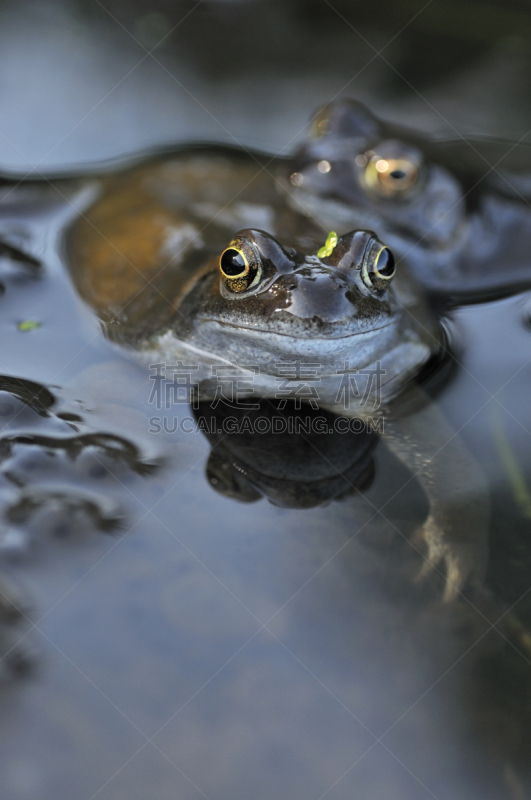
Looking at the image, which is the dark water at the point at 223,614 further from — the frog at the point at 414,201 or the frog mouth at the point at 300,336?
the frog at the point at 414,201

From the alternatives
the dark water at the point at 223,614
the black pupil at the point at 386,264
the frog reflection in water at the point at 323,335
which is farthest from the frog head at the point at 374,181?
the black pupil at the point at 386,264

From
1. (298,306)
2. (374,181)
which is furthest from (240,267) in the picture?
(374,181)

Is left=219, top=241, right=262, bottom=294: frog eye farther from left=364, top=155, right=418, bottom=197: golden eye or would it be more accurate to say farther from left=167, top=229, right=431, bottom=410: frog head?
left=364, top=155, right=418, bottom=197: golden eye

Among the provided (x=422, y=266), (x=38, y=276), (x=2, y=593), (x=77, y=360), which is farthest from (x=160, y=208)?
(x=2, y=593)

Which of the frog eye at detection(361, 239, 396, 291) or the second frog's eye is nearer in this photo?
the frog eye at detection(361, 239, 396, 291)

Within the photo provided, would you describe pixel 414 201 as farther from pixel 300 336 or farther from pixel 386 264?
pixel 300 336

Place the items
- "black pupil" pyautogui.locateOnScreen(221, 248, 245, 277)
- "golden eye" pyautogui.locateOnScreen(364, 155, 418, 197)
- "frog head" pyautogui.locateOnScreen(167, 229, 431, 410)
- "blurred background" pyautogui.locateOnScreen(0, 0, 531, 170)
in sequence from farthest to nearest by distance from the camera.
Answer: "blurred background" pyautogui.locateOnScreen(0, 0, 531, 170), "golden eye" pyautogui.locateOnScreen(364, 155, 418, 197), "black pupil" pyautogui.locateOnScreen(221, 248, 245, 277), "frog head" pyautogui.locateOnScreen(167, 229, 431, 410)

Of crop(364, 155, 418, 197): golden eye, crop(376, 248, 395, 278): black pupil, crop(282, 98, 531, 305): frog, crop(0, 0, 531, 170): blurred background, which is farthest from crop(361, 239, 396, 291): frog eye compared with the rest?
crop(0, 0, 531, 170): blurred background

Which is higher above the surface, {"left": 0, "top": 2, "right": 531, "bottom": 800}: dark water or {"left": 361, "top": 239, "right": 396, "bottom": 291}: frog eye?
{"left": 361, "top": 239, "right": 396, "bottom": 291}: frog eye
